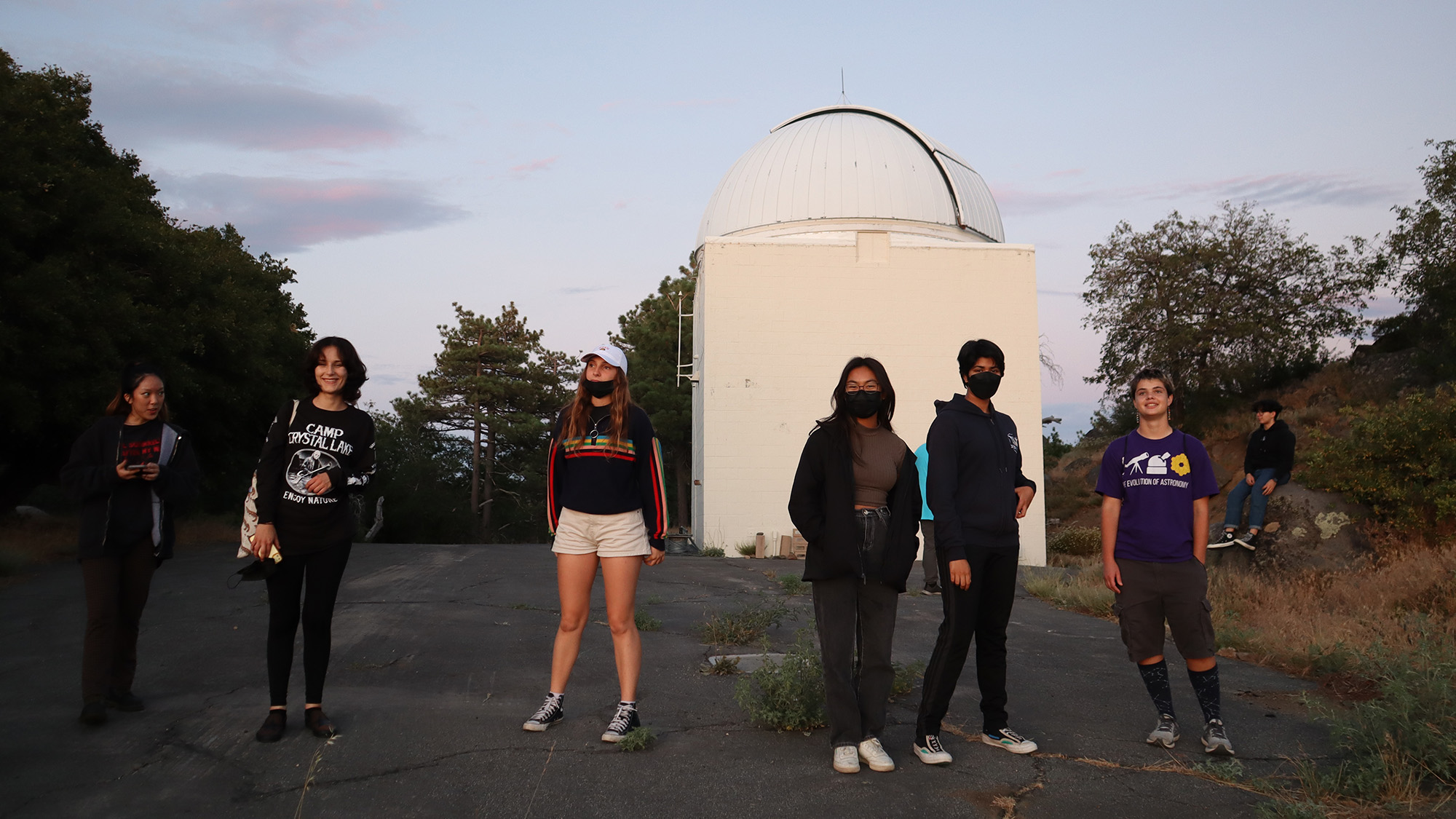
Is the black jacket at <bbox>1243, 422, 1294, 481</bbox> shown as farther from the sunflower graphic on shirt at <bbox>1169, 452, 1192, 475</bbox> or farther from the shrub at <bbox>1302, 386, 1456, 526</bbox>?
the sunflower graphic on shirt at <bbox>1169, 452, 1192, 475</bbox>

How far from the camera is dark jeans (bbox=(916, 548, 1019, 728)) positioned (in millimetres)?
4246

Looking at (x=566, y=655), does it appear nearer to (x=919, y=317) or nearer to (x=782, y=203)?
(x=919, y=317)

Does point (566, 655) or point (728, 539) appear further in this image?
point (728, 539)

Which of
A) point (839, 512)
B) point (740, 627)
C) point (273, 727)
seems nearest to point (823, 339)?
point (740, 627)

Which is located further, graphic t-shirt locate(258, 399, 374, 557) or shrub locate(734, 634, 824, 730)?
shrub locate(734, 634, 824, 730)

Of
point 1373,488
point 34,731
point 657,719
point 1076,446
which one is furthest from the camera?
point 1076,446

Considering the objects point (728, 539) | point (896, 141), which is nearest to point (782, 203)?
point (896, 141)

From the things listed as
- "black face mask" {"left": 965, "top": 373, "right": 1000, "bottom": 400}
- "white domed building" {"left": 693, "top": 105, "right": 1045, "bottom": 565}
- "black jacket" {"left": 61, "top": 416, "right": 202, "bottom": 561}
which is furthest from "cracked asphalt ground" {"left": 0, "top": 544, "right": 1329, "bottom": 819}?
"white domed building" {"left": 693, "top": 105, "right": 1045, "bottom": 565}

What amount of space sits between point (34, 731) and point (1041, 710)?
513 cm

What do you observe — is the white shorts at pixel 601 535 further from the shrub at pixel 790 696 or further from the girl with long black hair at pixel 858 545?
the shrub at pixel 790 696

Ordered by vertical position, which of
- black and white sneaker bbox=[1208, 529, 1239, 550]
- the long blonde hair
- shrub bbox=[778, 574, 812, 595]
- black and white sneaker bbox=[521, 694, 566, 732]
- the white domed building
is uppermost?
the white domed building

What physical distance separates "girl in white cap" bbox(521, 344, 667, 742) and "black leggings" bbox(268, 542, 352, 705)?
106 centimetres

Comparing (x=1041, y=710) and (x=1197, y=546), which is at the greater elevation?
(x=1197, y=546)

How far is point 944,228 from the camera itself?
20.5m
